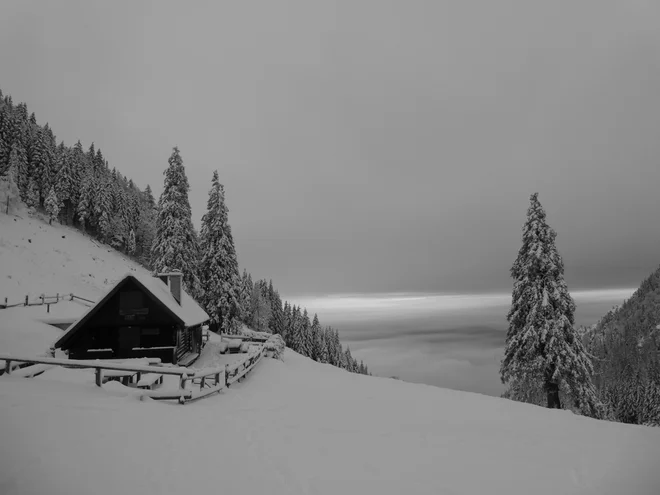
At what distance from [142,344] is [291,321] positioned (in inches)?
2317

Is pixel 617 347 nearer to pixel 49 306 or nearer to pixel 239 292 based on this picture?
pixel 239 292

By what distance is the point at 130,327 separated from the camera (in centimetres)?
2334

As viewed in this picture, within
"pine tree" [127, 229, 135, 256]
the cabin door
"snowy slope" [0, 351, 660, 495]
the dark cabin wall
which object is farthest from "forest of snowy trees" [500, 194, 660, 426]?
"pine tree" [127, 229, 135, 256]

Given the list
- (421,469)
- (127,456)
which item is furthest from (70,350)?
(421,469)

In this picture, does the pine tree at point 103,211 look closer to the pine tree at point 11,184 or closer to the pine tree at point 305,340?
the pine tree at point 11,184

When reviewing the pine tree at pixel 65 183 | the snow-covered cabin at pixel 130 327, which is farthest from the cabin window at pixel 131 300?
the pine tree at pixel 65 183

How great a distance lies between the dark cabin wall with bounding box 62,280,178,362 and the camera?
22797 mm

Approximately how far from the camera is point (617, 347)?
510 ft

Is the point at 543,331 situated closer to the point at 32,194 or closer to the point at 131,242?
the point at 131,242

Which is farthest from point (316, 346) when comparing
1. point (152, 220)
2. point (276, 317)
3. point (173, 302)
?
point (173, 302)

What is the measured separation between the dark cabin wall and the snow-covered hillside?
11.1 meters

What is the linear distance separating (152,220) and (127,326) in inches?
2447

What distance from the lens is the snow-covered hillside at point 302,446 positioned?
5.66 meters

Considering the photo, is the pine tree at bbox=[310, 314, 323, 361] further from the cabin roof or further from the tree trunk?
the tree trunk
